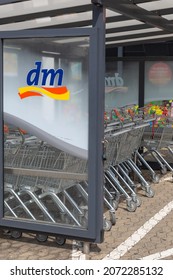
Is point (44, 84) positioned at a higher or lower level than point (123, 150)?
higher

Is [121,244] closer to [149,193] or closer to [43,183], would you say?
[43,183]

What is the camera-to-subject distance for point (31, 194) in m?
5.24

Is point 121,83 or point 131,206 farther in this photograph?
point 121,83

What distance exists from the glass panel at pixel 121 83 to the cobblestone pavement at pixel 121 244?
141 inches

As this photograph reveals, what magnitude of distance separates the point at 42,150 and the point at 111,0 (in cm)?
166

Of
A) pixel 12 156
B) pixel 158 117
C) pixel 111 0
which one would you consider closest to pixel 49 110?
pixel 12 156

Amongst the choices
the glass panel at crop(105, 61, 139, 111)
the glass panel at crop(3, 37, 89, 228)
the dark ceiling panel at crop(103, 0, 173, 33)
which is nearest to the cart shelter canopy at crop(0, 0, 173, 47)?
the dark ceiling panel at crop(103, 0, 173, 33)

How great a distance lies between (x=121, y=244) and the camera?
206 inches

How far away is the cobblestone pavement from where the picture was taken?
4.88 m

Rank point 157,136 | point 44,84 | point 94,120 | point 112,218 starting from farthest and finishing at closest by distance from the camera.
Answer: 1. point 157,136
2. point 112,218
3. point 44,84
4. point 94,120

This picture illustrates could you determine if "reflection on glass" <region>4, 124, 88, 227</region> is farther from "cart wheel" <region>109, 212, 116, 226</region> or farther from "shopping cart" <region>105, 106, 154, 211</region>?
"shopping cart" <region>105, 106, 154, 211</region>

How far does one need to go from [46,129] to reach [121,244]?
58.4 inches

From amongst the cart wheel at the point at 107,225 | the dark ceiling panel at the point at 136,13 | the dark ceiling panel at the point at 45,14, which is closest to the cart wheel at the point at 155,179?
the dark ceiling panel at the point at 136,13

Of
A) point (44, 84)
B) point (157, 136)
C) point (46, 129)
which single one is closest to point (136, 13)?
point (44, 84)
